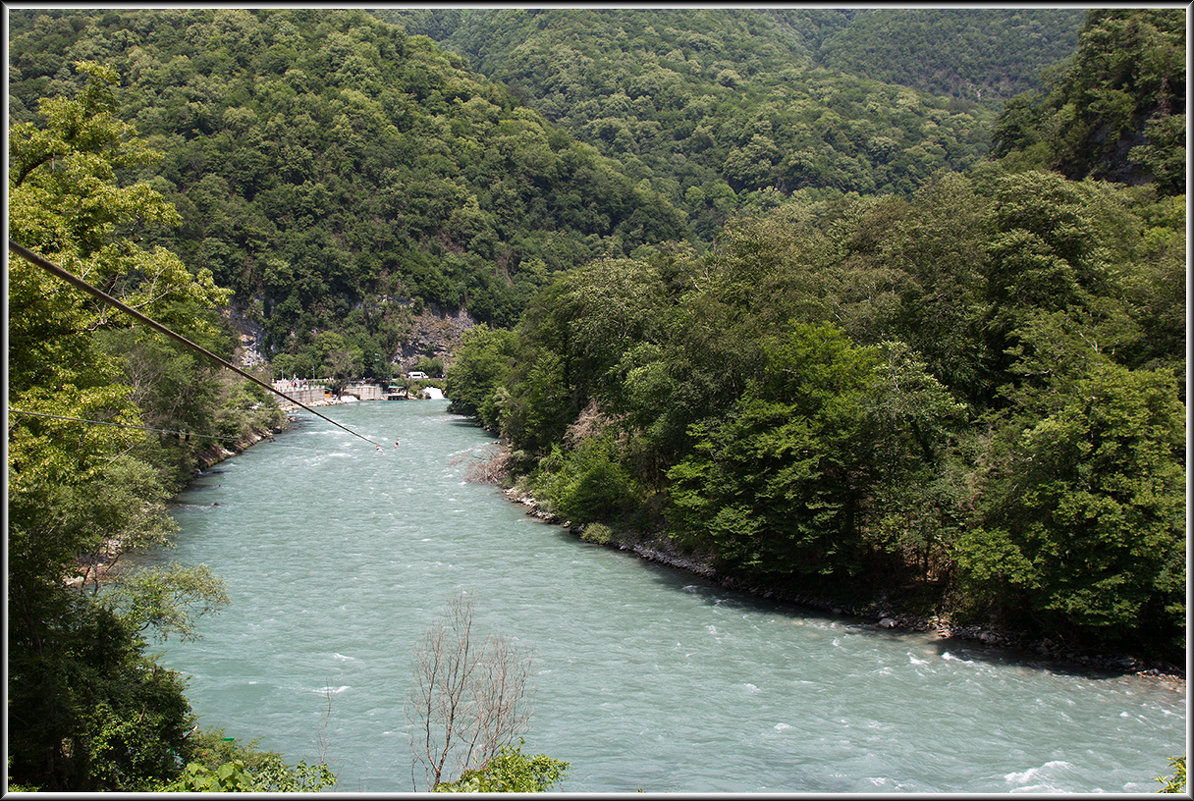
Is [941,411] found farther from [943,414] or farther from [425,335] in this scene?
[425,335]

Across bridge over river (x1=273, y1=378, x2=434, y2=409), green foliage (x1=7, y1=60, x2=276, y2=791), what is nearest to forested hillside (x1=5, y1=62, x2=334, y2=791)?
green foliage (x1=7, y1=60, x2=276, y2=791)

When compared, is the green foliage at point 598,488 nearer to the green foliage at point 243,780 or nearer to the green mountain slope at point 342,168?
the green foliage at point 243,780

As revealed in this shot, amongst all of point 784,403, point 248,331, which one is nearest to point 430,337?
point 248,331

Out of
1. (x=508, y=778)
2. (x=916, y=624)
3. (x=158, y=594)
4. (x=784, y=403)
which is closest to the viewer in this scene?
(x=508, y=778)

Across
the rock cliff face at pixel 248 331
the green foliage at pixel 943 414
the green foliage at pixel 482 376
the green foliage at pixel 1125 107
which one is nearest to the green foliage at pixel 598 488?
the green foliage at pixel 943 414

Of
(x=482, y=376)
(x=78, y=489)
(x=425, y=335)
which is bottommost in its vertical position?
(x=78, y=489)

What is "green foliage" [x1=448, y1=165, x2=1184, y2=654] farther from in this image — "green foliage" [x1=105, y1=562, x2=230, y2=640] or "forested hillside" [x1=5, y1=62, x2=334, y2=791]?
"forested hillside" [x1=5, y1=62, x2=334, y2=791]
